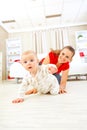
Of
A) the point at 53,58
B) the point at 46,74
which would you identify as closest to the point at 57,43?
the point at 53,58

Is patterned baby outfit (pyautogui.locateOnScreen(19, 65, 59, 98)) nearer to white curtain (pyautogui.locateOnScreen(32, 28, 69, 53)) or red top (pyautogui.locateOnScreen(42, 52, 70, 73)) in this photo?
red top (pyautogui.locateOnScreen(42, 52, 70, 73))

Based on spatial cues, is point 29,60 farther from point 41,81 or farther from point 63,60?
point 63,60

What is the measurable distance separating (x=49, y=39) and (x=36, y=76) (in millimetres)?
4922

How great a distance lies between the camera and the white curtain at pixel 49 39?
19.9 ft

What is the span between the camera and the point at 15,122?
0.75 metres

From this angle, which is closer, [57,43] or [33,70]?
[33,70]

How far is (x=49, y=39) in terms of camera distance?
621cm

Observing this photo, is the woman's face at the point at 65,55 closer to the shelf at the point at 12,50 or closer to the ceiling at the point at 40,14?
the ceiling at the point at 40,14

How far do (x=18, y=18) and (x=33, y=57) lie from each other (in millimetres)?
4122

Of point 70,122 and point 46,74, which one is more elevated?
point 46,74

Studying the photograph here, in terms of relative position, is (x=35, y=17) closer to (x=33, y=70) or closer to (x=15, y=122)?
(x=33, y=70)

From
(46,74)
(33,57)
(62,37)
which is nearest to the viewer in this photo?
(33,57)

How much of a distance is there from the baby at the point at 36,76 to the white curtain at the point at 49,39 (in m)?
4.64

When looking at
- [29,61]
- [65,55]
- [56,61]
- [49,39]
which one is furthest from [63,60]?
[49,39]
